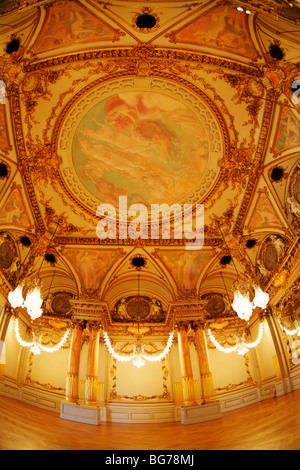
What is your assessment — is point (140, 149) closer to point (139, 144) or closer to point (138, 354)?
point (139, 144)

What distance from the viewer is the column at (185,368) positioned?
962cm

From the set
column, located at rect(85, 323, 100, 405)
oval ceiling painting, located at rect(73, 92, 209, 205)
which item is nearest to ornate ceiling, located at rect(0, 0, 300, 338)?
oval ceiling painting, located at rect(73, 92, 209, 205)

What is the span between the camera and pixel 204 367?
10.2 meters

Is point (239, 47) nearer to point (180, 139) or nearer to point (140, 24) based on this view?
point (140, 24)

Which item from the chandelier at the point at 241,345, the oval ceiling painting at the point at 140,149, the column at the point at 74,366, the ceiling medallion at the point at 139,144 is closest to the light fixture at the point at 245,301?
the chandelier at the point at 241,345

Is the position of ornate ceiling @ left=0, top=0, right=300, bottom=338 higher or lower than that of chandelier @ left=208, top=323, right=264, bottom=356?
higher

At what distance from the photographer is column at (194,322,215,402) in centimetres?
957

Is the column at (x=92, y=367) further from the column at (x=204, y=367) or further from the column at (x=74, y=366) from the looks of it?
the column at (x=204, y=367)

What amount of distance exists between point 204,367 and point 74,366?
4.51 meters

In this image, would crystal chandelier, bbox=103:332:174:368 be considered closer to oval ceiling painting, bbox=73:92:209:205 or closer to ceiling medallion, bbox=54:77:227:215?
ceiling medallion, bbox=54:77:227:215

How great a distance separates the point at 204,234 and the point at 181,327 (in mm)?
3773

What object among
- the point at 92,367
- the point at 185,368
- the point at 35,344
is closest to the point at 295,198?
the point at 185,368
